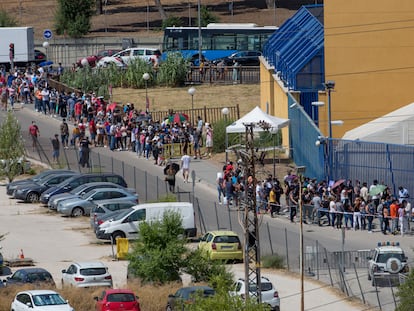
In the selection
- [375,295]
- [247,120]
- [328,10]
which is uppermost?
[328,10]

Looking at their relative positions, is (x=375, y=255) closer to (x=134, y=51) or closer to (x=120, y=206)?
(x=120, y=206)

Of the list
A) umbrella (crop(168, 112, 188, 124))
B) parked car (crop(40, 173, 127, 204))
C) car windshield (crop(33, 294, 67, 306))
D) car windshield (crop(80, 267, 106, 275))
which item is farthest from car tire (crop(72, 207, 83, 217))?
car windshield (crop(33, 294, 67, 306))

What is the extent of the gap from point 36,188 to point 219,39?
128 feet

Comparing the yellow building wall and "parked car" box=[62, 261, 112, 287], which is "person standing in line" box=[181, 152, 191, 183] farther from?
"parked car" box=[62, 261, 112, 287]

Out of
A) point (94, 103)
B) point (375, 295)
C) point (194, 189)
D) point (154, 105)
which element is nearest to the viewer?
point (375, 295)

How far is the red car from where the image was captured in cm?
3612

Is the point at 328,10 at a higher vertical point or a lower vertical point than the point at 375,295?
higher

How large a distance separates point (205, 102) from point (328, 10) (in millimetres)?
17024

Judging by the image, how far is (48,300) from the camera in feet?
117

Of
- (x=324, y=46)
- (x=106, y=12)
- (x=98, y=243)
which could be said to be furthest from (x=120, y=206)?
(x=106, y=12)

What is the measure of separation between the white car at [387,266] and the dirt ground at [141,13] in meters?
66.4

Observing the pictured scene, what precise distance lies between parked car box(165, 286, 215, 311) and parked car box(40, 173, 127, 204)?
18.3 meters

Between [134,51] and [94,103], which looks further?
[134,51]

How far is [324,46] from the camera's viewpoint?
6234 centimetres
